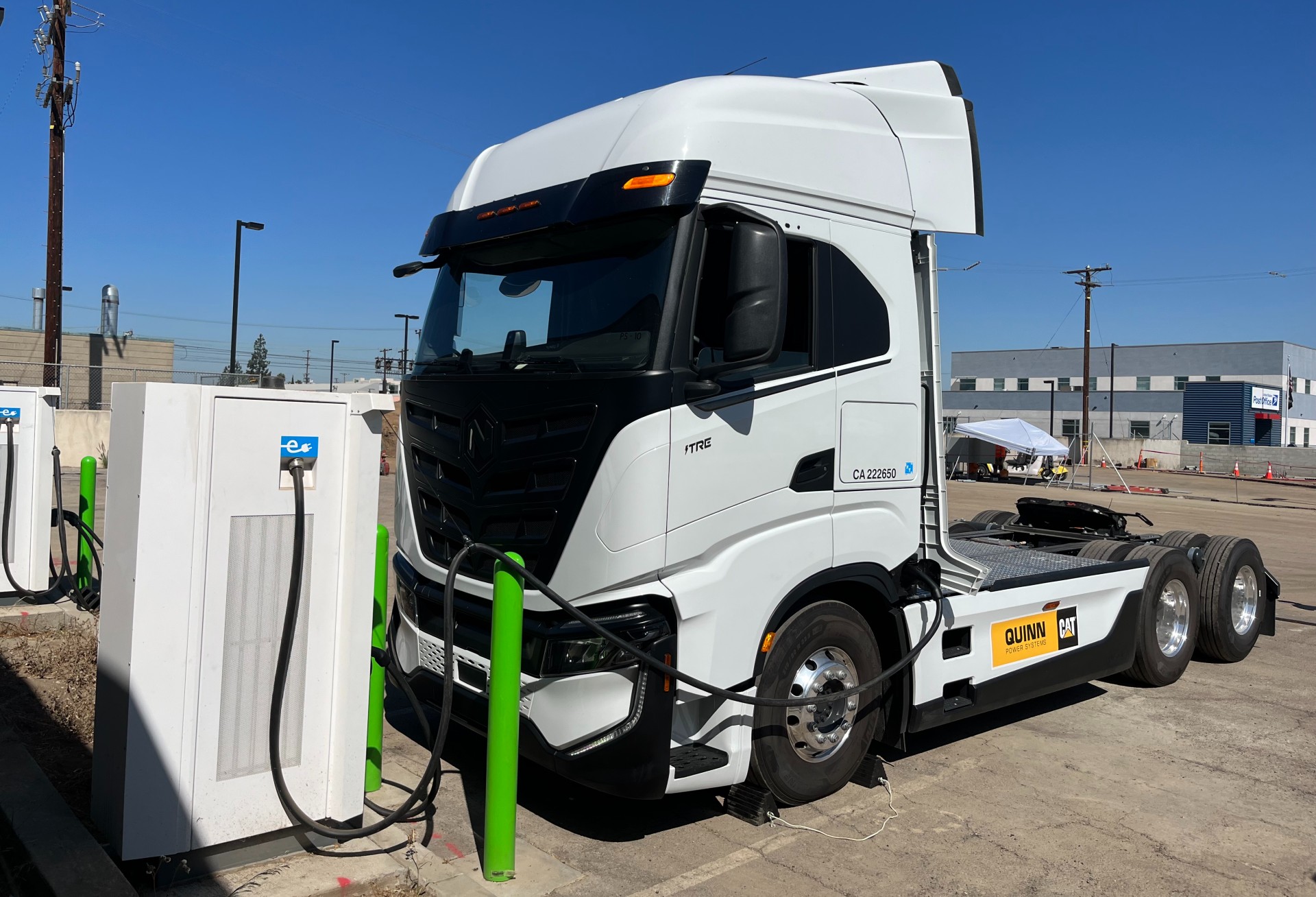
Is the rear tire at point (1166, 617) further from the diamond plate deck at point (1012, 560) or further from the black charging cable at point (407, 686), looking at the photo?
the black charging cable at point (407, 686)

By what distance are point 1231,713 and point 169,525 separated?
6814 mm

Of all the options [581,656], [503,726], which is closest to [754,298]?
[581,656]

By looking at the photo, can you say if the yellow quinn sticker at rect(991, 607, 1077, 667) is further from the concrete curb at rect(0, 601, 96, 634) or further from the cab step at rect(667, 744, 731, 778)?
the concrete curb at rect(0, 601, 96, 634)

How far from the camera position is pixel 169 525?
3.25m

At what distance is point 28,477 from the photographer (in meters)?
7.28

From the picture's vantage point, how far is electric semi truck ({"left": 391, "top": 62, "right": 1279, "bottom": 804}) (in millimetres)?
3941

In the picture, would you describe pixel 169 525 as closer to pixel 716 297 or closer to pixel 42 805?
pixel 42 805

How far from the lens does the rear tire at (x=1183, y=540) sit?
7.95 meters

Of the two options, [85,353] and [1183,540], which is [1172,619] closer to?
[1183,540]

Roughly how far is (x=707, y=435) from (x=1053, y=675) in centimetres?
338

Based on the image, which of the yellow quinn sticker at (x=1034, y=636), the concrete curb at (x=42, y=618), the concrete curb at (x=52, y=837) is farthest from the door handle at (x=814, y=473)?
the concrete curb at (x=42, y=618)

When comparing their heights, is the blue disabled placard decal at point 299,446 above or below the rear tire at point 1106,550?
above

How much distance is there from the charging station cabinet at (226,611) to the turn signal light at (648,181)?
1.41 m

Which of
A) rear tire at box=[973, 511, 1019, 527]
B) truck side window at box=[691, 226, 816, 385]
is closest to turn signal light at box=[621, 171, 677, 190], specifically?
truck side window at box=[691, 226, 816, 385]
